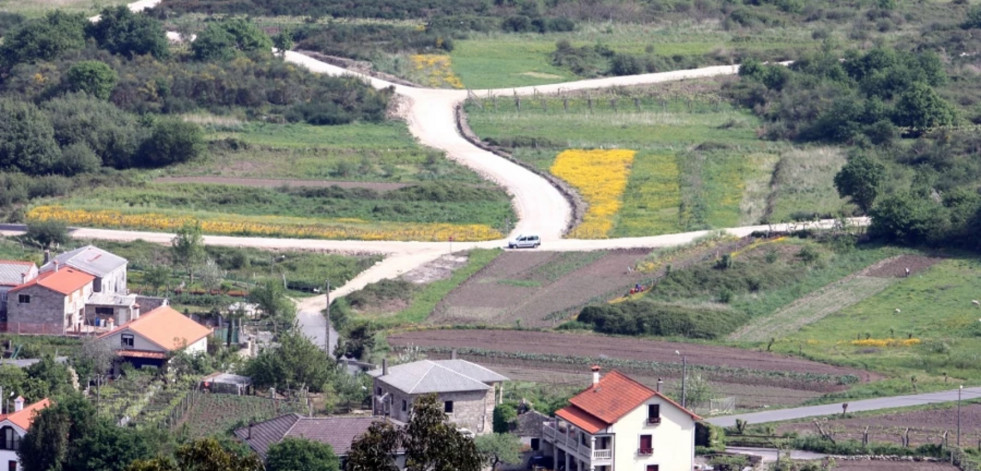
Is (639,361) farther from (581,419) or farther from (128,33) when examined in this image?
(128,33)

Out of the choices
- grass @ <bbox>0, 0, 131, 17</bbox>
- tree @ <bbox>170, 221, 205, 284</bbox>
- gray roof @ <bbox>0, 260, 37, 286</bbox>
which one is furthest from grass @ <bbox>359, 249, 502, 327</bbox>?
grass @ <bbox>0, 0, 131, 17</bbox>

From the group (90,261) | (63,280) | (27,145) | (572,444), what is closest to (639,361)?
(572,444)

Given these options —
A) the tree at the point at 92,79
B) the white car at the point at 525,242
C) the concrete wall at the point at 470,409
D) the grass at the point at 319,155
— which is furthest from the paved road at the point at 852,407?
the tree at the point at 92,79

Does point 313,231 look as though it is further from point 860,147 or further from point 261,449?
point 261,449

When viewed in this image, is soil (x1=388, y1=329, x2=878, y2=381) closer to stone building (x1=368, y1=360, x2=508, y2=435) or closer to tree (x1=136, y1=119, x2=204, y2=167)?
stone building (x1=368, y1=360, x2=508, y2=435)

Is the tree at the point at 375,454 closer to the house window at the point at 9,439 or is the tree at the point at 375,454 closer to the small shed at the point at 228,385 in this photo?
the house window at the point at 9,439

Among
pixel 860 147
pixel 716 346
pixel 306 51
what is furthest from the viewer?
pixel 306 51

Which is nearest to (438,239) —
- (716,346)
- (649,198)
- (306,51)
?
(649,198)
